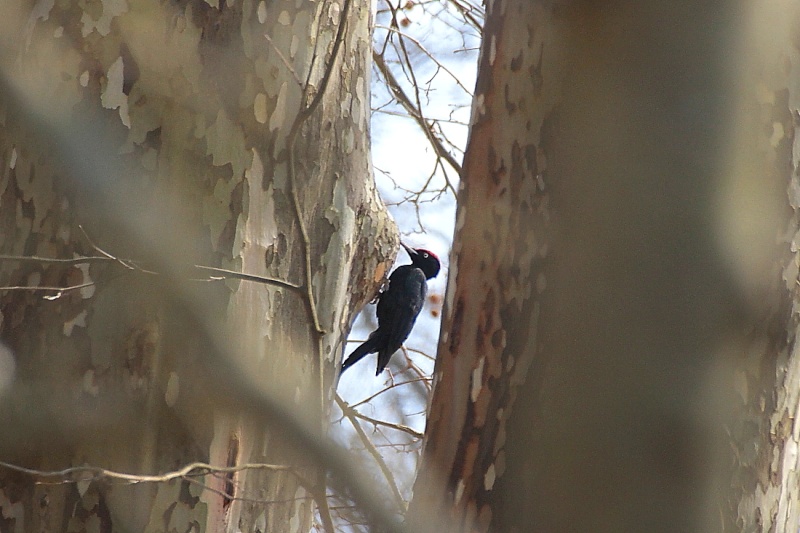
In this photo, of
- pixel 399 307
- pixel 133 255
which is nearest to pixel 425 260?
pixel 399 307

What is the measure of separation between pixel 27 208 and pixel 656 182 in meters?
1.68

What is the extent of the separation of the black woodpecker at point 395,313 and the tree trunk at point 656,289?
112 inches

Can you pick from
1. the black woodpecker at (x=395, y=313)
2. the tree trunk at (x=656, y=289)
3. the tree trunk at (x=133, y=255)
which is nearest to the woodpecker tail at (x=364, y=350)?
the black woodpecker at (x=395, y=313)

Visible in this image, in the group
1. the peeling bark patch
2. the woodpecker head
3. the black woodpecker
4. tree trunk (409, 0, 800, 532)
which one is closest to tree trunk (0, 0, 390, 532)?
the peeling bark patch

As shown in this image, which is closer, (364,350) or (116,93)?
(116,93)

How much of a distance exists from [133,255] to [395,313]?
2.29 m

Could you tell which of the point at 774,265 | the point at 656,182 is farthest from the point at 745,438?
the point at 656,182

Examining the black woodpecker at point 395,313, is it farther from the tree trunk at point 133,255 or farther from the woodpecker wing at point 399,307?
the tree trunk at point 133,255

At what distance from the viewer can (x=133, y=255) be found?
1731 mm

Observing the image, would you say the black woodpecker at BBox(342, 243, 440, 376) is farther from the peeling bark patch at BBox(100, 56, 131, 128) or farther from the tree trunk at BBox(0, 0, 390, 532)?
the peeling bark patch at BBox(100, 56, 131, 128)

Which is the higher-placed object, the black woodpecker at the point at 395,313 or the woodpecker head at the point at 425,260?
the woodpecker head at the point at 425,260

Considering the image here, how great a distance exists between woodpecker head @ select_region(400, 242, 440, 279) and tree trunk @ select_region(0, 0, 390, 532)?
2142 mm

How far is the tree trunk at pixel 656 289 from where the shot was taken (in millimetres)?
878

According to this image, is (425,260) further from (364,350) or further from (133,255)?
(133,255)
